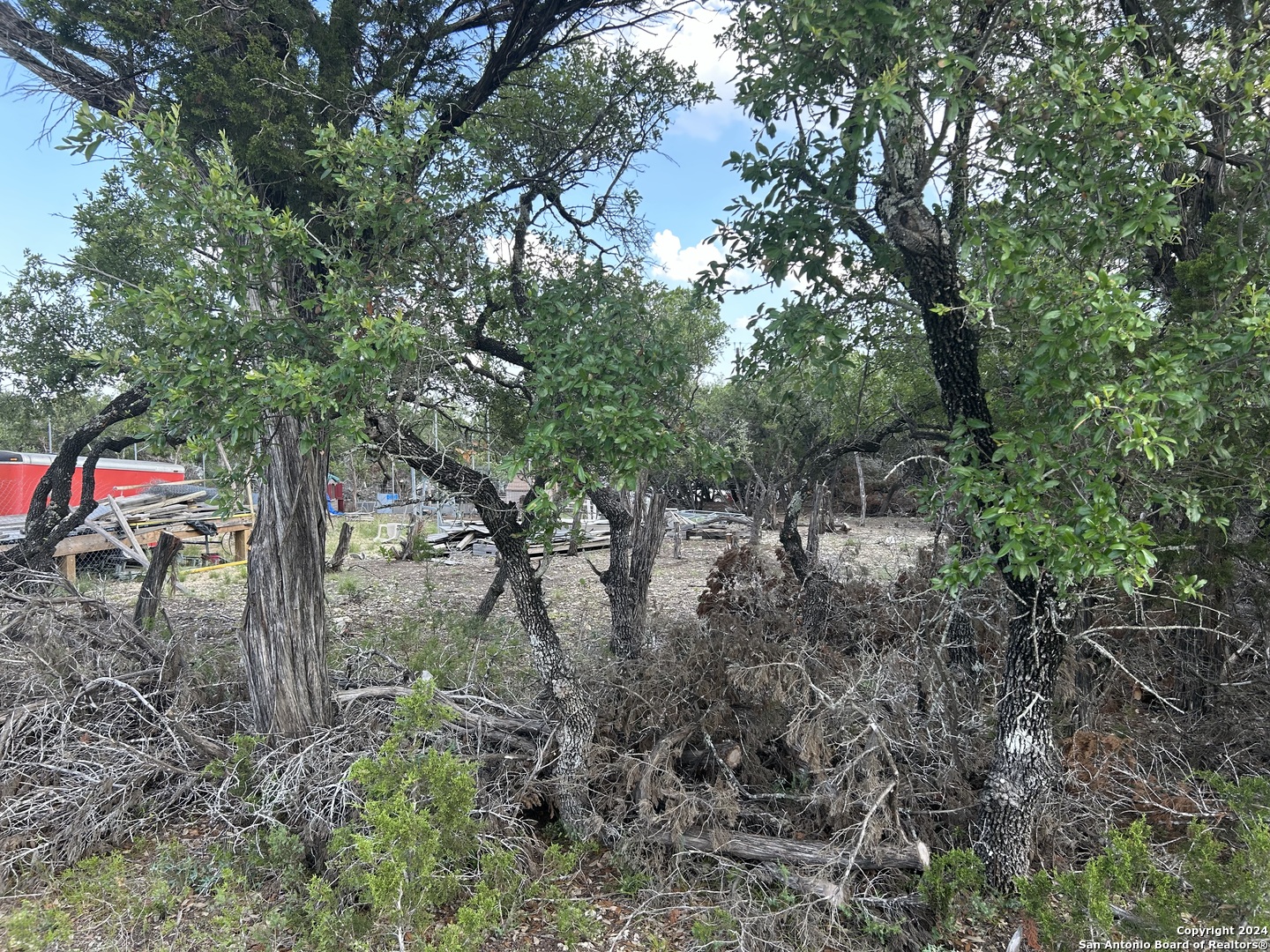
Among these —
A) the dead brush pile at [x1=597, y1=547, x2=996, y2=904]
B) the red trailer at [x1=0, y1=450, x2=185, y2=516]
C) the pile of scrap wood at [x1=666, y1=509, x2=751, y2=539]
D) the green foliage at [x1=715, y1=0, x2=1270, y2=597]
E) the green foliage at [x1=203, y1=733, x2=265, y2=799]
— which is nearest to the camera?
the green foliage at [x1=715, y1=0, x2=1270, y2=597]

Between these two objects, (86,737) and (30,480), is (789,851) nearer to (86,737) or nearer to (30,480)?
(86,737)

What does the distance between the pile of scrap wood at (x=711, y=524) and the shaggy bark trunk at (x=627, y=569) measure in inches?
479

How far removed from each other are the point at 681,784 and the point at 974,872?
60.9 inches

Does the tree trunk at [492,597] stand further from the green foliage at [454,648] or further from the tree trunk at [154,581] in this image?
the tree trunk at [154,581]

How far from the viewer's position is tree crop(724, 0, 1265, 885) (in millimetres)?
2582

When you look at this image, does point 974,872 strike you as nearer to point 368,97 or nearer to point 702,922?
point 702,922

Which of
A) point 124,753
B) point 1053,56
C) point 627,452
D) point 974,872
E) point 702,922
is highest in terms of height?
point 1053,56

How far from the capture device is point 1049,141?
2711mm

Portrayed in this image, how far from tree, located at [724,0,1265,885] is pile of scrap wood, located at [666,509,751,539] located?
14878 mm

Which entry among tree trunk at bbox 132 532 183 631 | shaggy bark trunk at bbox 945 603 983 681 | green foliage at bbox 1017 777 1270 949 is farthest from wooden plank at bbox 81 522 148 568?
green foliage at bbox 1017 777 1270 949

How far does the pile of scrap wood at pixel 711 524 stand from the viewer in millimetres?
19562

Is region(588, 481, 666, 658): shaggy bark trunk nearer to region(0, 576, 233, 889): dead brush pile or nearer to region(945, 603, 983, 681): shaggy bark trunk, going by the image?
region(945, 603, 983, 681): shaggy bark trunk

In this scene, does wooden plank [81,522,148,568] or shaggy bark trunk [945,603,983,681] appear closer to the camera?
shaggy bark trunk [945,603,983,681]

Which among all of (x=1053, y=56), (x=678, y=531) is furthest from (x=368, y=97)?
(x=678, y=531)
